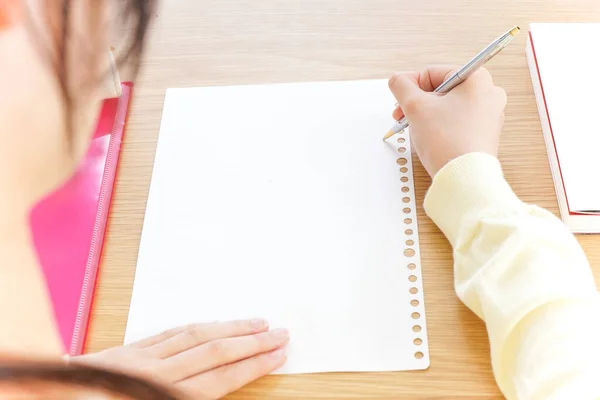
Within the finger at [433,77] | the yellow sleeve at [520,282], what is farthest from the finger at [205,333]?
the finger at [433,77]

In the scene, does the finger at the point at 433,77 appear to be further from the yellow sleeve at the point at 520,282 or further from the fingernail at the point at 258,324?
the fingernail at the point at 258,324

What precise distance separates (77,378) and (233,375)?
0.72ft

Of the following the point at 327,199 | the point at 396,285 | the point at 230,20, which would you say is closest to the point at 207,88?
the point at 230,20

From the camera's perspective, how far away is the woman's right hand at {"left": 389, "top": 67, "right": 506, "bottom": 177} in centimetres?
68

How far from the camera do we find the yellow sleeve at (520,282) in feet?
1.77

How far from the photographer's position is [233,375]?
1.94ft

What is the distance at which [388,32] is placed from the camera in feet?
2.75

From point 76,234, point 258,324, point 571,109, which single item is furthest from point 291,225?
point 571,109

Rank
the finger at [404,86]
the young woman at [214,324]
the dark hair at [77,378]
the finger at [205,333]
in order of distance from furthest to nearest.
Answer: the finger at [404,86]
the finger at [205,333]
the young woman at [214,324]
the dark hair at [77,378]

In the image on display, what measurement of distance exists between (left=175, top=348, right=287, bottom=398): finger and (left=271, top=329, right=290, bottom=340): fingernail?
0.01 metres

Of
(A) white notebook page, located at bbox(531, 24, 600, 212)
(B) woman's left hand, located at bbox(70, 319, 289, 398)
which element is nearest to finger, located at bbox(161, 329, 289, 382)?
(B) woman's left hand, located at bbox(70, 319, 289, 398)

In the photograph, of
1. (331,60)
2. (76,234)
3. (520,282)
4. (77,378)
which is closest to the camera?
(77,378)

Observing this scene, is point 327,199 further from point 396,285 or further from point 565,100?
point 565,100

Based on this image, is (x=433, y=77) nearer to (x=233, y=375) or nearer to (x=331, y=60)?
(x=331, y=60)
